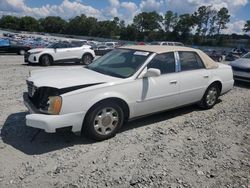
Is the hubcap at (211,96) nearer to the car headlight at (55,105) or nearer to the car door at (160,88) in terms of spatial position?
the car door at (160,88)

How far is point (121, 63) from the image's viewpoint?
5.47m

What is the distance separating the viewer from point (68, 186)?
136 inches

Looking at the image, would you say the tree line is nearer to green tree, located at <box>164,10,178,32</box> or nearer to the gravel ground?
green tree, located at <box>164,10,178,32</box>

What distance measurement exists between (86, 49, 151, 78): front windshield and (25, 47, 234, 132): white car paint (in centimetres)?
13

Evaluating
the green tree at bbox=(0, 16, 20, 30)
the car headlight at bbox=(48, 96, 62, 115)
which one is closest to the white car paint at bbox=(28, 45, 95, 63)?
the car headlight at bbox=(48, 96, 62, 115)

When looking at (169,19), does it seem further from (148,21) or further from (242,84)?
(242,84)

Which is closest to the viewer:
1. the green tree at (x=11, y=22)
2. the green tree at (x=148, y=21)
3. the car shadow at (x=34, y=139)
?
the car shadow at (x=34, y=139)

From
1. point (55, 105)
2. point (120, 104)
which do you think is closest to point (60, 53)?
point (120, 104)

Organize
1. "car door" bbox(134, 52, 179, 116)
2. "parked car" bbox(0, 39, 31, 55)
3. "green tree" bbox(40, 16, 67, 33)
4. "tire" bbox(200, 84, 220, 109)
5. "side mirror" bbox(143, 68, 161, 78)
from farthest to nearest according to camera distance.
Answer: "green tree" bbox(40, 16, 67, 33) < "parked car" bbox(0, 39, 31, 55) < "tire" bbox(200, 84, 220, 109) < "car door" bbox(134, 52, 179, 116) < "side mirror" bbox(143, 68, 161, 78)

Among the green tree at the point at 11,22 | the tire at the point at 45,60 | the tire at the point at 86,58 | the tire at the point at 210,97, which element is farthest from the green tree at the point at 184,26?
the green tree at the point at 11,22

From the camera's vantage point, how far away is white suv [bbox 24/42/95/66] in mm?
14606

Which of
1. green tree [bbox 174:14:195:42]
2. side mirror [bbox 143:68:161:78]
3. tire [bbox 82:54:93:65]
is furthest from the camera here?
green tree [bbox 174:14:195:42]

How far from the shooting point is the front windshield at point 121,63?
16.8ft

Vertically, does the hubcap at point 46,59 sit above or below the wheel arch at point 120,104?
below
